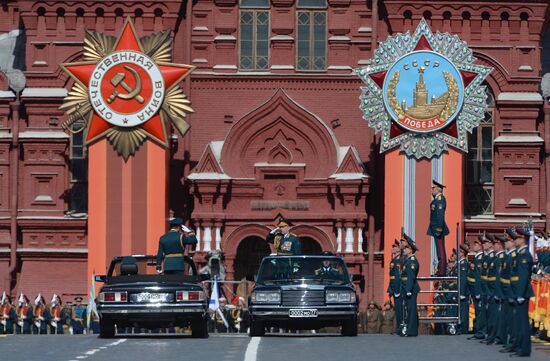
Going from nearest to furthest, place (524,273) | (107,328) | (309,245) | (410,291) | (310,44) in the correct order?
(524,273), (107,328), (410,291), (310,44), (309,245)

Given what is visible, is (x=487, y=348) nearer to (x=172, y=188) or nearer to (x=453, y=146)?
(x=453, y=146)

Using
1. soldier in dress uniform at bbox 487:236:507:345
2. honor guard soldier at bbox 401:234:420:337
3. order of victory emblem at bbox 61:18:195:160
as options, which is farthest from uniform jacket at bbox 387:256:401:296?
order of victory emblem at bbox 61:18:195:160

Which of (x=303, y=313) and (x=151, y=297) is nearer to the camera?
(x=151, y=297)

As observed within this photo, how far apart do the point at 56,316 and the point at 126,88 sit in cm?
647

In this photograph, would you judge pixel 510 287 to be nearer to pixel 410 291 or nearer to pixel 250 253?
pixel 410 291

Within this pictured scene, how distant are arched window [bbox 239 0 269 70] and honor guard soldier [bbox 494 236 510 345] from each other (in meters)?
20.3

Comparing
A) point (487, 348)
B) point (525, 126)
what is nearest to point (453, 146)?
point (525, 126)

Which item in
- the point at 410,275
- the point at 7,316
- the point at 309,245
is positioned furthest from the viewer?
the point at 309,245

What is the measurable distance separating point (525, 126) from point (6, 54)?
15.4m

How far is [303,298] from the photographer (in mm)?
30438

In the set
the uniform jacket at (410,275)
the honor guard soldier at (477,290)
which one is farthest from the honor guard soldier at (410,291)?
the honor guard soldier at (477,290)

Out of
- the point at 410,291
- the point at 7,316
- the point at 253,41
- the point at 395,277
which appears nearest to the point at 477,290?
the point at 410,291

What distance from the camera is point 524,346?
2511 centimetres

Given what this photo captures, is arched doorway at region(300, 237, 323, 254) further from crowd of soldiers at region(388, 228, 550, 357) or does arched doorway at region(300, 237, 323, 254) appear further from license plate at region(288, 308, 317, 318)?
license plate at region(288, 308, 317, 318)
